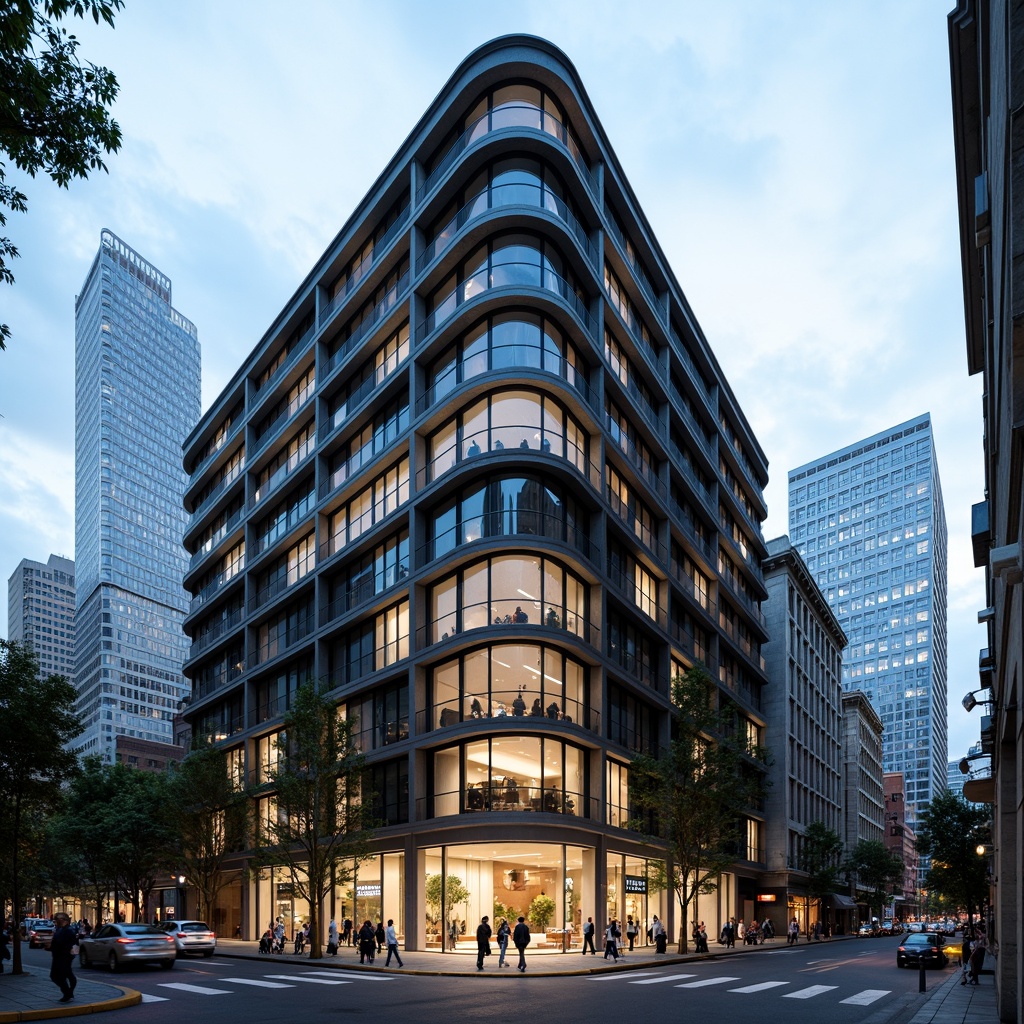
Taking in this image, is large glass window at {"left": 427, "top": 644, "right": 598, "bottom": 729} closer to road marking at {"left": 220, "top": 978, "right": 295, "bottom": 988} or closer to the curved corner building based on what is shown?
the curved corner building

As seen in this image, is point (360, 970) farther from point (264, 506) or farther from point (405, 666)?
point (264, 506)

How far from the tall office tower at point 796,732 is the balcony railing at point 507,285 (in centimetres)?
4144

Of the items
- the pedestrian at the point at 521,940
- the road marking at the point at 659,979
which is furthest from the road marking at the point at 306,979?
the road marking at the point at 659,979

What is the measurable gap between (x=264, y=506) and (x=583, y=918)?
31.1 meters

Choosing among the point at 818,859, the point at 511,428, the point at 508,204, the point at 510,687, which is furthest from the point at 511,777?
the point at 818,859

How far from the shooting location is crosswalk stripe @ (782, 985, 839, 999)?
2302 centimetres

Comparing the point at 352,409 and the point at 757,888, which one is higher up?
the point at 352,409

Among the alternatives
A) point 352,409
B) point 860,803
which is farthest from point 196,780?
point 860,803

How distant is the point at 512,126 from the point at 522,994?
33187 millimetres

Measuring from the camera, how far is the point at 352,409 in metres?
48.8

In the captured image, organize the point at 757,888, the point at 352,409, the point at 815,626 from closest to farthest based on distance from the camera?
the point at 352,409
the point at 757,888
the point at 815,626

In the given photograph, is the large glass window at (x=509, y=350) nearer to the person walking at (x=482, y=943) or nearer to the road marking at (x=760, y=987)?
the person walking at (x=482, y=943)

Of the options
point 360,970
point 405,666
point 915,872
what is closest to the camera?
point 360,970

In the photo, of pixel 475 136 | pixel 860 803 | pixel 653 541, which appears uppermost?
pixel 475 136
